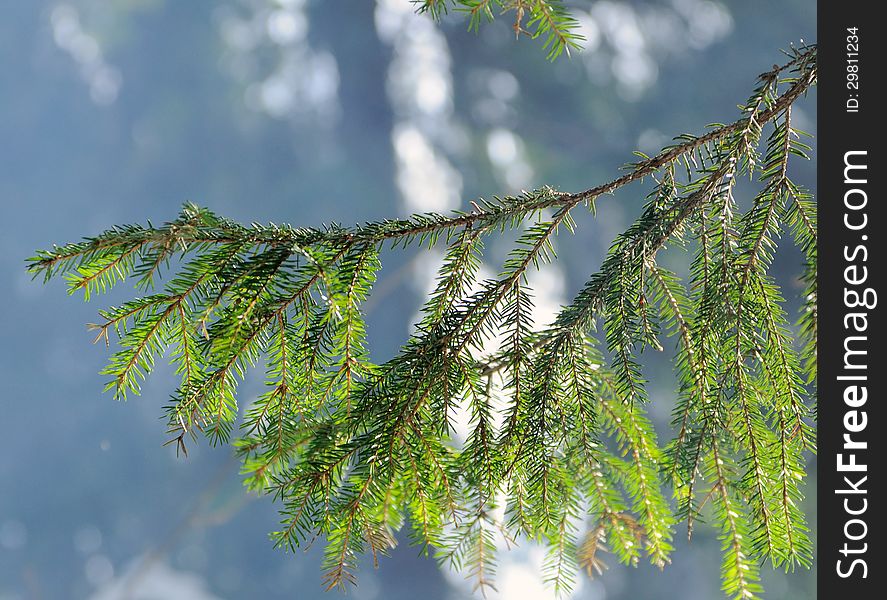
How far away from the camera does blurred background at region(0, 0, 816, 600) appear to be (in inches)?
91.8

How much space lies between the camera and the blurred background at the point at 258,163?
2.33 meters

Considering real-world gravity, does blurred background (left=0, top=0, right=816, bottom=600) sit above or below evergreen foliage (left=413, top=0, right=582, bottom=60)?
above

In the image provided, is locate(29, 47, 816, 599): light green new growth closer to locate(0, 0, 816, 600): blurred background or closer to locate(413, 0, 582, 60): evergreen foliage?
locate(413, 0, 582, 60): evergreen foliage

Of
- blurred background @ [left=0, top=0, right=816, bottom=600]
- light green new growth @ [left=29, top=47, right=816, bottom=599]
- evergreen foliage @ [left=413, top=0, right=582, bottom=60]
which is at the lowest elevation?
light green new growth @ [left=29, top=47, right=816, bottom=599]

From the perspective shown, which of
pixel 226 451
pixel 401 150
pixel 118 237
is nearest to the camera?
pixel 118 237

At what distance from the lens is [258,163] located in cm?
260

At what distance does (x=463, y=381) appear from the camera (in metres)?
0.47

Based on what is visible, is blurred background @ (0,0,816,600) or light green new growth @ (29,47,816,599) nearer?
light green new growth @ (29,47,816,599)

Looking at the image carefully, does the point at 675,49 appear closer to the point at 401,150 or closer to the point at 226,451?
the point at 401,150

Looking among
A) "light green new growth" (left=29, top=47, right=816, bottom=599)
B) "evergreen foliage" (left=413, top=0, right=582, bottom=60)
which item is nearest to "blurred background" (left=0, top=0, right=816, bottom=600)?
"light green new growth" (left=29, top=47, right=816, bottom=599)

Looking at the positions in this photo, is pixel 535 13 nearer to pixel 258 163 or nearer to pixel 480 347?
pixel 480 347

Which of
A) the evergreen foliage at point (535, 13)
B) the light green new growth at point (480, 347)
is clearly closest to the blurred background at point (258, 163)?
the light green new growth at point (480, 347)
